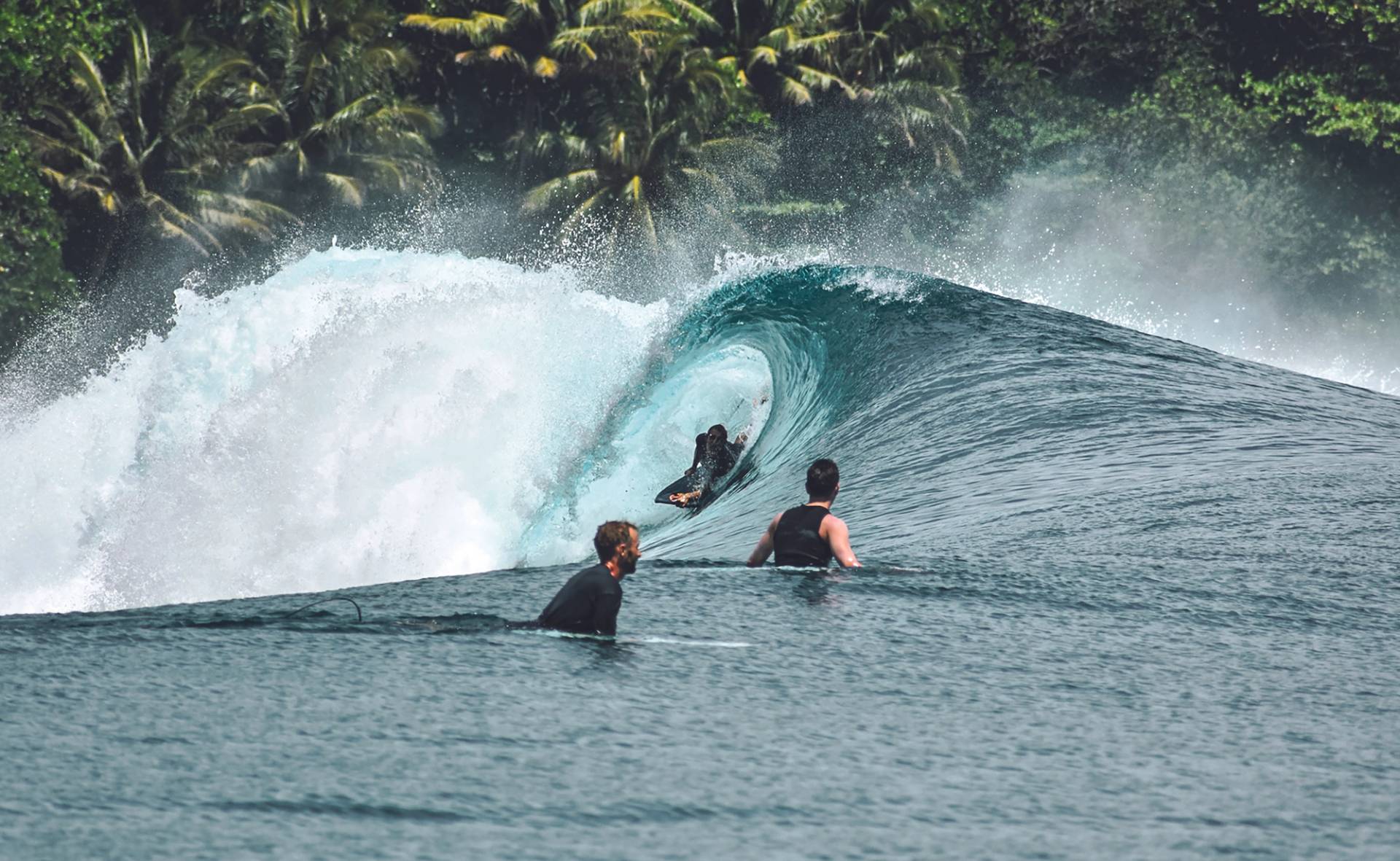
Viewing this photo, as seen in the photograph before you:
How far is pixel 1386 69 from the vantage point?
44625 millimetres

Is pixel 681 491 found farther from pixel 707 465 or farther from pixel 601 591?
pixel 601 591

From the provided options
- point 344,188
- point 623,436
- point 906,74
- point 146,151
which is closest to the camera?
A: point 623,436

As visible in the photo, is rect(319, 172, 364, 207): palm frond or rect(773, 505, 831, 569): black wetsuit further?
rect(319, 172, 364, 207): palm frond

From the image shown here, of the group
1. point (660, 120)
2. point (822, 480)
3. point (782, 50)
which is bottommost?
point (822, 480)

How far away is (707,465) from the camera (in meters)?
15.6

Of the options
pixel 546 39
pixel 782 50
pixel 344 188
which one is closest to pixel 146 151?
pixel 344 188

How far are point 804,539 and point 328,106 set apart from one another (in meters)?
32.3

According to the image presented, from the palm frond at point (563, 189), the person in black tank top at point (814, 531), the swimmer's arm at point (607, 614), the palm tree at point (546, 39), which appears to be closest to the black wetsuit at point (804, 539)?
the person in black tank top at point (814, 531)

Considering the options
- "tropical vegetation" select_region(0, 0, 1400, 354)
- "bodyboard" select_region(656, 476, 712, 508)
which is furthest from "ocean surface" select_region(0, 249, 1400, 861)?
"tropical vegetation" select_region(0, 0, 1400, 354)

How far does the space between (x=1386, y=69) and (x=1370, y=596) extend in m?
39.8

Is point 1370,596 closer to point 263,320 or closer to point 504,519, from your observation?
point 504,519

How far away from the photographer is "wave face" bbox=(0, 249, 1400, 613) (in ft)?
36.8

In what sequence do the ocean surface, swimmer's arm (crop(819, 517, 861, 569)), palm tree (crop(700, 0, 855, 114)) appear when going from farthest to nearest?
palm tree (crop(700, 0, 855, 114)) < swimmer's arm (crop(819, 517, 861, 569)) < the ocean surface

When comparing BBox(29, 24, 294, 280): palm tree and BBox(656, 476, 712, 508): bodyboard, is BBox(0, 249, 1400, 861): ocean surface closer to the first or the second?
BBox(656, 476, 712, 508): bodyboard
